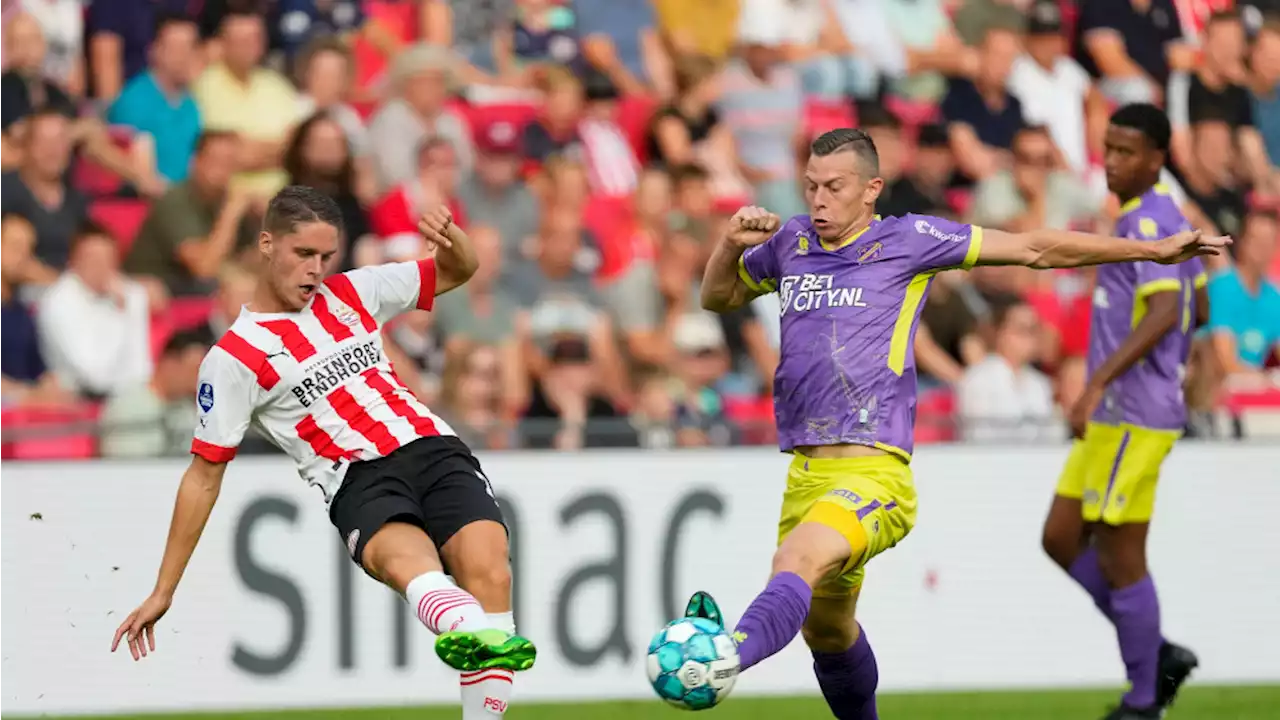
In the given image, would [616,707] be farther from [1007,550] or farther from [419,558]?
[419,558]

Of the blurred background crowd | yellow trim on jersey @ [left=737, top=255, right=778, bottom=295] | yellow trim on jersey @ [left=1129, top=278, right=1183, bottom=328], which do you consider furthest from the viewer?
the blurred background crowd

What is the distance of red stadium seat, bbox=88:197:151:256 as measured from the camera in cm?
1264

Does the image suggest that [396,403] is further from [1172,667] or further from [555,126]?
[555,126]

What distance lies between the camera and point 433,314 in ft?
40.4

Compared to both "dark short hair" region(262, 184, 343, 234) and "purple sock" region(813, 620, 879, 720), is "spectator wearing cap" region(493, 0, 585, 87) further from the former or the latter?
"purple sock" region(813, 620, 879, 720)

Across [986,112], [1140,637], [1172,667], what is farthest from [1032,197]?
[1140,637]

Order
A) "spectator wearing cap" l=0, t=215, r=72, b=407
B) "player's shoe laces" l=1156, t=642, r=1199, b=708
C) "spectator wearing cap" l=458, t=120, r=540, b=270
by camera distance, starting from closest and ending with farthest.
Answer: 1. "player's shoe laces" l=1156, t=642, r=1199, b=708
2. "spectator wearing cap" l=0, t=215, r=72, b=407
3. "spectator wearing cap" l=458, t=120, r=540, b=270

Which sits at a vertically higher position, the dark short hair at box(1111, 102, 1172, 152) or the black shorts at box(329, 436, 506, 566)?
the dark short hair at box(1111, 102, 1172, 152)

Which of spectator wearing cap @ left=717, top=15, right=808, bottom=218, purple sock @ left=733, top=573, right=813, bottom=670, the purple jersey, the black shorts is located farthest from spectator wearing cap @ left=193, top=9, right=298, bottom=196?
purple sock @ left=733, top=573, right=813, bottom=670

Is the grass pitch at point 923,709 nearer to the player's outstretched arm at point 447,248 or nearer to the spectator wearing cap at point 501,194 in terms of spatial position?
the player's outstretched arm at point 447,248

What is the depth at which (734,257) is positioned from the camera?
7.38 metres

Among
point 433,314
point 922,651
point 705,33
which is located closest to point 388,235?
point 433,314

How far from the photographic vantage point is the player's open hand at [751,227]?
273 inches

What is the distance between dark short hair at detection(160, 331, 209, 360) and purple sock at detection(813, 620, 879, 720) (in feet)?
17.3
